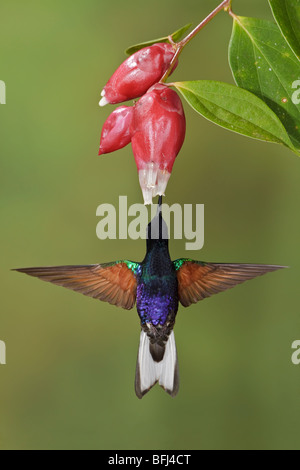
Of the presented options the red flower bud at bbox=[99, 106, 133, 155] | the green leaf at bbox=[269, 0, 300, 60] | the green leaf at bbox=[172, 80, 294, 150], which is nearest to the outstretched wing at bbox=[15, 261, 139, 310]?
the red flower bud at bbox=[99, 106, 133, 155]

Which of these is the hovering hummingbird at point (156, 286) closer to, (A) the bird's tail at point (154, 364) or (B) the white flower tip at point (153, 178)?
(A) the bird's tail at point (154, 364)

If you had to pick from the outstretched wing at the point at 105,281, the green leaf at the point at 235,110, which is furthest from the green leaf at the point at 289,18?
the outstretched wing at the point at 105,281

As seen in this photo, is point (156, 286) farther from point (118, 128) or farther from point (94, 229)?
point (94, 229)

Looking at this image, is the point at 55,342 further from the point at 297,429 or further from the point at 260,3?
the point at 260,3

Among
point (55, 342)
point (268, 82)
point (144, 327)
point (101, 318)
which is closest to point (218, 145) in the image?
point (101, 318)

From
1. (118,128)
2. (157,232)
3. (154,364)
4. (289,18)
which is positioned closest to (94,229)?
(154,364)

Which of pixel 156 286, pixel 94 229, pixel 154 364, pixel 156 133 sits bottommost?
pixel 154 364

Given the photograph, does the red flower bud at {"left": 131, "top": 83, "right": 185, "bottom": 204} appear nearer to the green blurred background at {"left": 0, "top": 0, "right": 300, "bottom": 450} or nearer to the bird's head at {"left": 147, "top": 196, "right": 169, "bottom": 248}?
the bird's head at {"left": 147, "top": 196, "right": 169, "bottom": 248}
